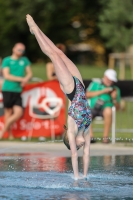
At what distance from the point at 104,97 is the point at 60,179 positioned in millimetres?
5512

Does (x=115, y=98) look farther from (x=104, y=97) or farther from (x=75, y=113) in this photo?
(x=75, y=113)

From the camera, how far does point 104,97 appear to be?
48.3 feet

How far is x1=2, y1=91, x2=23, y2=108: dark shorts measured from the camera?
1495 centimetres

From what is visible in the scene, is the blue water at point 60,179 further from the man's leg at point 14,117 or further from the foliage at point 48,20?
the foliage at point 48,20

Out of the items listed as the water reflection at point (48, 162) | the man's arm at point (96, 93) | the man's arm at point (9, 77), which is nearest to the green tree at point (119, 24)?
the man's arm at point (9, 77)

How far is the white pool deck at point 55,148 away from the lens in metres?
12.9

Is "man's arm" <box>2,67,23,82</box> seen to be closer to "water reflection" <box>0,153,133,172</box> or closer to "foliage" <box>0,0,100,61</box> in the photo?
"water reflection" <box>0,153,133,172</box>

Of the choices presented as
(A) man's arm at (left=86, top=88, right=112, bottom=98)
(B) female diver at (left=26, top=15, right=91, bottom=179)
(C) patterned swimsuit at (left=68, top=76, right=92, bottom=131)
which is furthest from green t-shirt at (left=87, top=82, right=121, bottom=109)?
(C) patterned swimsuit at (left=68, top=76, right=92, bottom=131)

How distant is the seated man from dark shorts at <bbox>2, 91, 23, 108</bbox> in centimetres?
135

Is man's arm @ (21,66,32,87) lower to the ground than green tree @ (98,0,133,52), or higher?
lower

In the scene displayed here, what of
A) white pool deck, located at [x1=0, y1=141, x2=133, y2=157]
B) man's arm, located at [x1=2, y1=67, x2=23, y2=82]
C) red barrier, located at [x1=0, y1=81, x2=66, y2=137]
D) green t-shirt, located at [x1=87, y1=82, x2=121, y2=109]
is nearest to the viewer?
white pool deck, located at [x1=0, y1=141, x2=133, y2=157]

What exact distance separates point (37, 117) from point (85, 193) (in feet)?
24.1

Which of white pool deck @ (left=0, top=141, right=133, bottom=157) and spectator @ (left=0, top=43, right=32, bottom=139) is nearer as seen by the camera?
white pool deck @ (left=0, top=141, right=133, bottom=157)

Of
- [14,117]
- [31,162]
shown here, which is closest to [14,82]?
[14,117]
